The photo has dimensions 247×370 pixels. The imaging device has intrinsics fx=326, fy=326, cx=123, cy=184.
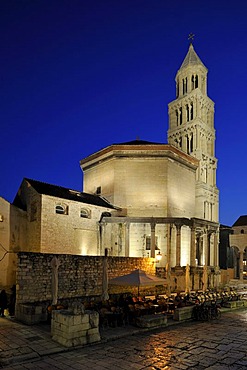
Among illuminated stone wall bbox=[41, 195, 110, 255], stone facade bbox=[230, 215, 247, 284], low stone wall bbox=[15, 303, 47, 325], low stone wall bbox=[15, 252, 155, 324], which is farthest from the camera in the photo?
stone facade bbox=[230, 215, 247, 284]

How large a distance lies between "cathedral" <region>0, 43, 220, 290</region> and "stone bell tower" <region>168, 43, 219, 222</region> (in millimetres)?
127

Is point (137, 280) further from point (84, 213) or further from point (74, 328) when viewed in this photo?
point (84, 213)

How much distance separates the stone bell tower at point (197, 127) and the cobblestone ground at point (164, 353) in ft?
95.5

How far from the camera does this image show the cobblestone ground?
28.7ft

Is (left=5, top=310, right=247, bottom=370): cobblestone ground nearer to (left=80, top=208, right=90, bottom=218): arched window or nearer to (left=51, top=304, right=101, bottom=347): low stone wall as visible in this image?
(left=51, top=304, right=101, bottom=347): low stone wall

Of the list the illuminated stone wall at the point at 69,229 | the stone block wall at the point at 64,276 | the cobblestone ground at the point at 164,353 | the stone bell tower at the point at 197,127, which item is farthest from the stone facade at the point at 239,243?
the cobblestone ground at the point at 164,353

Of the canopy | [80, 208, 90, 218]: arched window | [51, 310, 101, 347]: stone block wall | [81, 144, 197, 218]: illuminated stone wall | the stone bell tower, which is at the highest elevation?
the stone bell tower

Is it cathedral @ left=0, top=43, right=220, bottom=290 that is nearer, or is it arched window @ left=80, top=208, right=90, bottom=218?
cathedral @ left=0, top=43, right=220, bottom=290

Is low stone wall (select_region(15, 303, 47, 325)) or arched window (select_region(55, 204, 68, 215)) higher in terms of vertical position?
arched window (select_region(55, 204, 68, 215))

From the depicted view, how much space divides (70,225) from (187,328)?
15.5 meters

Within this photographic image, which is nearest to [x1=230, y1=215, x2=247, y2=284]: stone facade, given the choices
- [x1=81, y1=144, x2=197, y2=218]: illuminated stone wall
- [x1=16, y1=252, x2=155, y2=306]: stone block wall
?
[x1=81, y1=144, x2=197, y2=218]: illuminated stone wall

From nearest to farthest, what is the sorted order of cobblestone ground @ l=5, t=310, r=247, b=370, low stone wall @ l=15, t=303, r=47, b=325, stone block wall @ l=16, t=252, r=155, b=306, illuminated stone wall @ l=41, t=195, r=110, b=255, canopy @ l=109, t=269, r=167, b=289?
cobblestone ground @ l=5, t=310, r=247, b=370 → low stone wall @ l=15, t=303, r=47, b=325 → stone block wall @ l=16, t=252, r=155, b=306 → canopy @ l=109, t=269, r=167, b=289 → illuminated stone wall @ l=41, t=195, r=110, b=255

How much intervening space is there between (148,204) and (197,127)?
15.3 metres

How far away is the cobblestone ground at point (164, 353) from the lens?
873 centimetres
